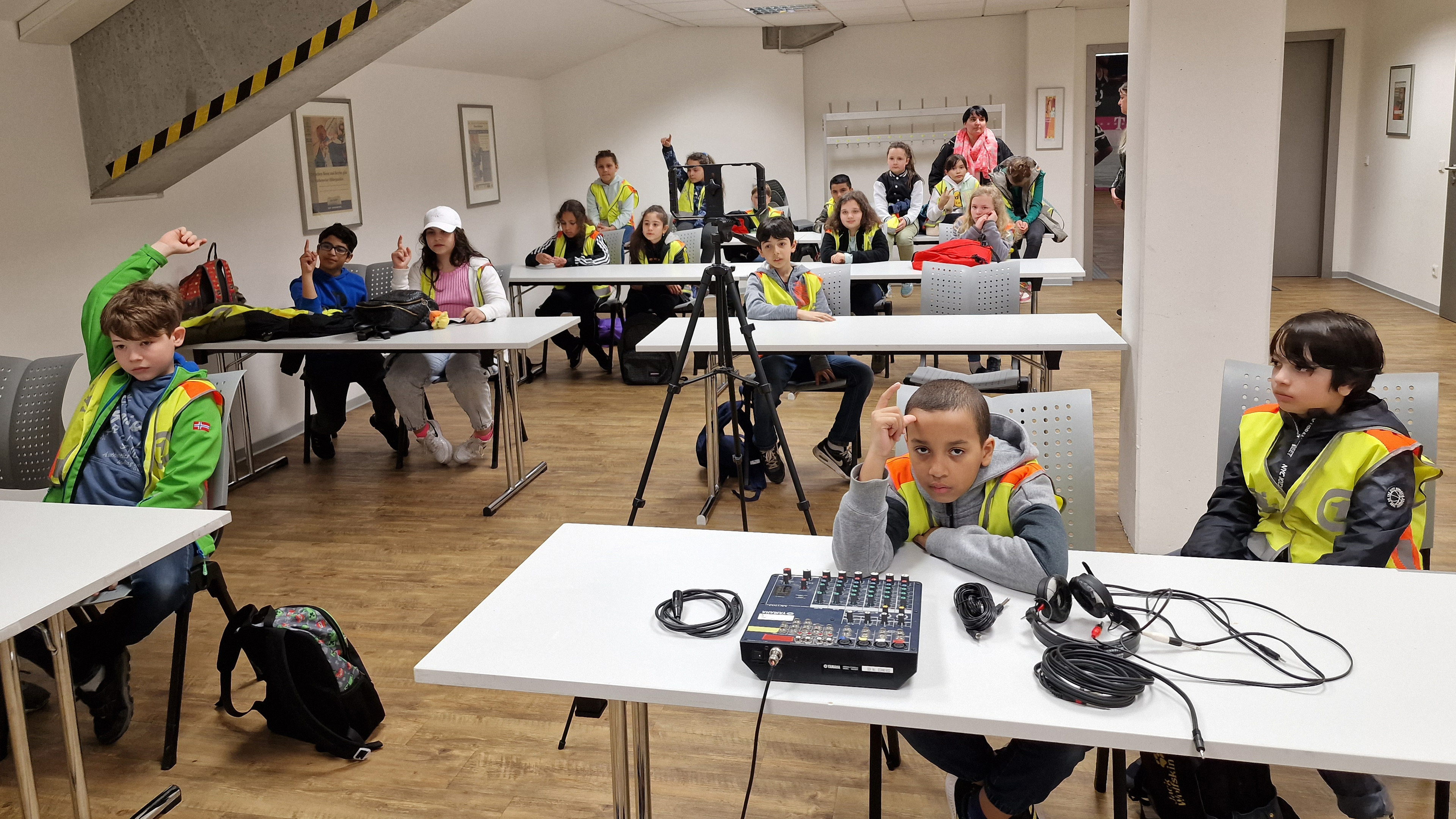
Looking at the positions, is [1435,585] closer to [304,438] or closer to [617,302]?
[304,438]

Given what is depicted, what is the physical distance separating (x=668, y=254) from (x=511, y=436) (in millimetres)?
2829

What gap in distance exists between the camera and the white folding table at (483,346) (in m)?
4.58

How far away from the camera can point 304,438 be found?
5.61 metres

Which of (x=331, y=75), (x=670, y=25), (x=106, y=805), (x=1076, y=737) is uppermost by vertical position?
(x=670, y=25)

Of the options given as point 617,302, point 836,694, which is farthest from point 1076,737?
point 617,302

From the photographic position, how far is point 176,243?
3291mm

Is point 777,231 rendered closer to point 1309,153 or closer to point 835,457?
point 835,457

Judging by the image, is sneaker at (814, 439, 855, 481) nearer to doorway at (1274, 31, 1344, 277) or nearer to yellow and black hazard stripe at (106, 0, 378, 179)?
yellow and black hazard stripe at (106, 0, 378, 179)

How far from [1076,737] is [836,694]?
324 mm

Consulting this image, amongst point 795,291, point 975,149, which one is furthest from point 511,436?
point 975,149

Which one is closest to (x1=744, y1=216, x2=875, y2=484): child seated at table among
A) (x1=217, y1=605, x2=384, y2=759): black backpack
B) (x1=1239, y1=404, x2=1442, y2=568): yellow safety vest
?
(x1=217, y1=605, x2=384, y2=759): black backpack

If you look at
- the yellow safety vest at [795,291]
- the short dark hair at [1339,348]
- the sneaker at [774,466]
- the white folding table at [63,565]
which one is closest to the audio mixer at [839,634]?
the short dark hair at [1339,348]

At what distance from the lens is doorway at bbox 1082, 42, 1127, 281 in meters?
10.4

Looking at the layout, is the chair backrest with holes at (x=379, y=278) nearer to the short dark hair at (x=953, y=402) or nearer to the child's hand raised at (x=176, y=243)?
the child's hand raised at (x=176, y=243)
